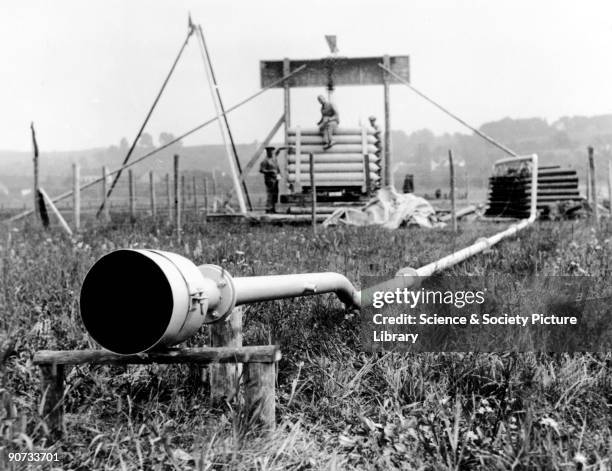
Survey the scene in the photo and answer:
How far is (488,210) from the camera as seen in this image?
56.1ft

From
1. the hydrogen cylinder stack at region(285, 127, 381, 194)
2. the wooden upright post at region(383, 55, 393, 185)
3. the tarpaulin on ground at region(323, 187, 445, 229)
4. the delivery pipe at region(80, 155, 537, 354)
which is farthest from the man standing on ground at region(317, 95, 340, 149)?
the delivery pipe at region(80, 155, 537, 354)

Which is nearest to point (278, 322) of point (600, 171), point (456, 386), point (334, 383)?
point (334, 383)

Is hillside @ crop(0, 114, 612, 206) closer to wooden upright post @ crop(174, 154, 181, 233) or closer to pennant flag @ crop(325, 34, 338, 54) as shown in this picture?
pennant flag @ crop(325, 34, 338, 54)

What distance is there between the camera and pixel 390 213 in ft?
42.2

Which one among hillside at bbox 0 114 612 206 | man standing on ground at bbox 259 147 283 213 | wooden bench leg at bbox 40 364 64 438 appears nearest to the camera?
wooden bench leg at bbox 40 364 64 438

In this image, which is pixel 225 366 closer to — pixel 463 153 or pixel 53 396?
pixel 53 396

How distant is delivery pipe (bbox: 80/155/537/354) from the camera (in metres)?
1.96

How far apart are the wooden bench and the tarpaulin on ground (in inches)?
395

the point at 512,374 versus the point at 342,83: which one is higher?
the point at 342,83

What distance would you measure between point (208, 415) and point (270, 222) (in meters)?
11.3

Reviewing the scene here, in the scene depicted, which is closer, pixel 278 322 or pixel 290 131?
pixel 278 322

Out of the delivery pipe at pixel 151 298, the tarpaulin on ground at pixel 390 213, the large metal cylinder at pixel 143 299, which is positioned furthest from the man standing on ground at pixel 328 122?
the large metal cylinder at pixel 143 299

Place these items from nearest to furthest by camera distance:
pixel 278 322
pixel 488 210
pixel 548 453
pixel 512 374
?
pixel 548 453 < pixel 512 374 < pixel 278 322 < pixel 488 210

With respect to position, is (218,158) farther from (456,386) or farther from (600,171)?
(456,386)
